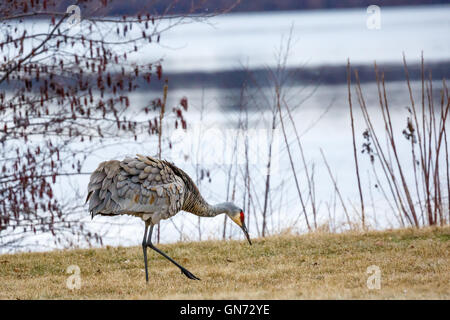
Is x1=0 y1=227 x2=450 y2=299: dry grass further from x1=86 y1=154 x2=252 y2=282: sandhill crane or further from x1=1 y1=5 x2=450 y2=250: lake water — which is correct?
x1=1 y1=5 x2=450 y2=250: lake water

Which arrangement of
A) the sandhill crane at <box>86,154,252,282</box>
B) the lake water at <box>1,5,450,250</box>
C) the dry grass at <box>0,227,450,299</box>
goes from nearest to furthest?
1. the dry grass at <box>0,227,450,299</box>
2. the sandhill crane at <box>86,154,252,282</box>
3. the lake water at <box>1,5,450,250</box>

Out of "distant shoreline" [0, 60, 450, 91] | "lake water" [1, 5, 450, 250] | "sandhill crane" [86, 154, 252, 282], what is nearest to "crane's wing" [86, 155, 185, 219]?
"sandhill crane" [86, 154, 252, 282]

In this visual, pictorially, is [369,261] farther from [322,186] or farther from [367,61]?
[367,61]

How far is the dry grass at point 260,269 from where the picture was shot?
5.61 m

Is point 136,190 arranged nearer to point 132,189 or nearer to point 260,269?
point 132,189

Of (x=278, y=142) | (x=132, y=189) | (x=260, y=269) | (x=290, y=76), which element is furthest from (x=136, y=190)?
(x=290, y=76)

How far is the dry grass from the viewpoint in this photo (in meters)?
5.61

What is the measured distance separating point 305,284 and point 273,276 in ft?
1.82

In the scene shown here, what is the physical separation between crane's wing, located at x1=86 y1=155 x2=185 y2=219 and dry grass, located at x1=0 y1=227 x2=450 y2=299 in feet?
2.20

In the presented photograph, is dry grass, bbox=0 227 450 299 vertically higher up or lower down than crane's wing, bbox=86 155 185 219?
lower down

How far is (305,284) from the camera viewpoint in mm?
5871

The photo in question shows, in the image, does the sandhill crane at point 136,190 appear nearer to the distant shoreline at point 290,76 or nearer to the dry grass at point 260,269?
the dry grass at point 260,269

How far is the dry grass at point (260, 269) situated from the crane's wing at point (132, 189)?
672 mm
